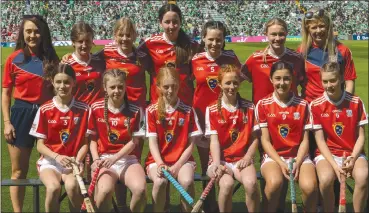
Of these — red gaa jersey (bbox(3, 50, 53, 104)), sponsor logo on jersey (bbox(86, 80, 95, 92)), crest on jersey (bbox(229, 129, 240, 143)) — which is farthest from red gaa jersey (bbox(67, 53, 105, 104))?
crest on jersey (bbox(229, 129, 240, 143))

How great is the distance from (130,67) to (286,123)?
1701 millimetres

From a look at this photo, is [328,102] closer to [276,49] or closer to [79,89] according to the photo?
[276,49]

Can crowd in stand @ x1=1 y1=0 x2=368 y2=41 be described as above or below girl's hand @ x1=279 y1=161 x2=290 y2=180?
below

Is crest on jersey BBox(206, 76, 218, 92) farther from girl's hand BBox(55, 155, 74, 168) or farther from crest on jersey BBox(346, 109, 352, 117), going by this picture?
girl's hand BBox(55, 155, 74, 168)

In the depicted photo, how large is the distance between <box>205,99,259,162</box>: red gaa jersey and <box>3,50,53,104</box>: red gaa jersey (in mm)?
1609

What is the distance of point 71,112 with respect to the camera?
5.29m

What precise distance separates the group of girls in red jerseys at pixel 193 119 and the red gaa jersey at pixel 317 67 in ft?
0.03

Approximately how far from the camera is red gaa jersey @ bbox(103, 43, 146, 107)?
5969 mm

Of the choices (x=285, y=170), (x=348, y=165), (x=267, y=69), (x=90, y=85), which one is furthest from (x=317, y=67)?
(x=90, y=85)

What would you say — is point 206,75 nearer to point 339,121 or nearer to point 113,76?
point 113,76

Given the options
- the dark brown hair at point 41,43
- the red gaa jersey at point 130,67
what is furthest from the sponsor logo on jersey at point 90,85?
the dark brown hair at point 41,43

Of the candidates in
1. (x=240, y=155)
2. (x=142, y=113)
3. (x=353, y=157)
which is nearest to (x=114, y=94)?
(x=142, y=113)

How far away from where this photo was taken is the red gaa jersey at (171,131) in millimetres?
5289

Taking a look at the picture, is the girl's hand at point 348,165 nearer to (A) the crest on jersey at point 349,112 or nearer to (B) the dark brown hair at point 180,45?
(A) the crest on jersey at point 349,112
